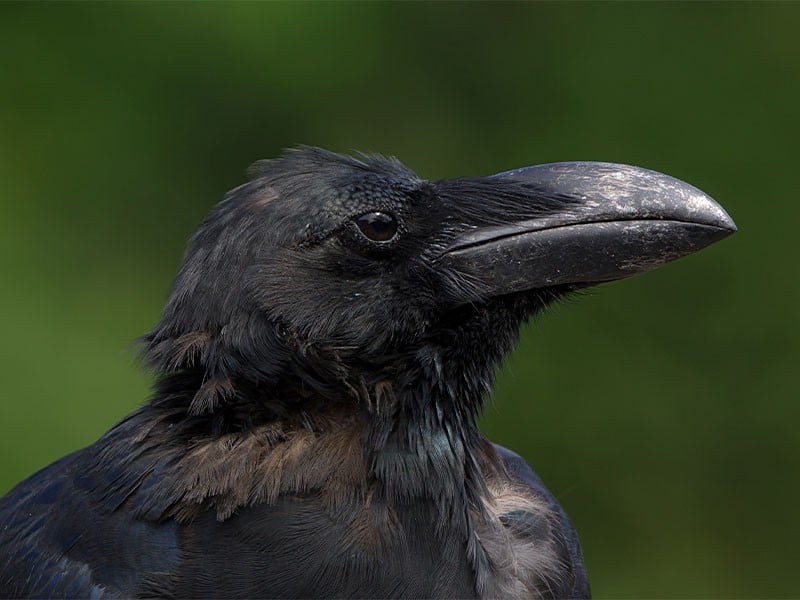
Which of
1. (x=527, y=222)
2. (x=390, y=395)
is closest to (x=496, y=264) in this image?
(x=527, y=222)

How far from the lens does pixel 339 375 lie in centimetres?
274

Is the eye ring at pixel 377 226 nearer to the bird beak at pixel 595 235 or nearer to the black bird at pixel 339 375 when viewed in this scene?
the black bird at pixel 339 375

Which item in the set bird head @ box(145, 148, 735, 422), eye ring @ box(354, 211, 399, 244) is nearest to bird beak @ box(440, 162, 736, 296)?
bird head @ box(145, 148, 735, 422)

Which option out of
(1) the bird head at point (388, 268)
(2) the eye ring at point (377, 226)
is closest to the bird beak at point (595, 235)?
(1) the bird head at point (388, 268)

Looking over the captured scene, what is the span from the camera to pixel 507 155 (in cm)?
630

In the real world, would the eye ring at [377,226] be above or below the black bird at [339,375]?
above

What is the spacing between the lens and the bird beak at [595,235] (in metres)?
2.73

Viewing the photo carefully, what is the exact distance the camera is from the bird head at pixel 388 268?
8.91 ft

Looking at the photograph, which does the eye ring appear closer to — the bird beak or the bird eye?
the bird eye

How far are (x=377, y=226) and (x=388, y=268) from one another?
98 millimetres

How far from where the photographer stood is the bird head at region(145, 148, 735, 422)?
2.71 m

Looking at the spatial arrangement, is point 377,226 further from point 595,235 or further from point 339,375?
point 595,235

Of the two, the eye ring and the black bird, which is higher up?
the eye ring

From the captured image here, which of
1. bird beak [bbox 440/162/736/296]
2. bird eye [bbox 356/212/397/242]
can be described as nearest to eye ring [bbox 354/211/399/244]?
bird eye [bbox 356/212/397/242]
